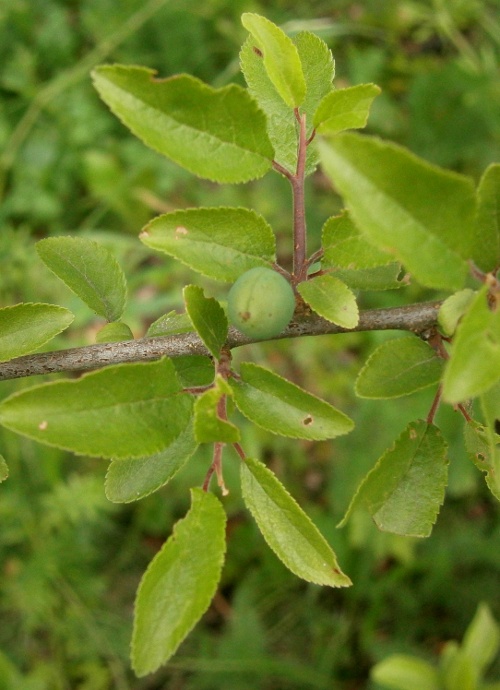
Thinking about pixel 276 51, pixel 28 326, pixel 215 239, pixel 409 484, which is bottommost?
pixel 409 484

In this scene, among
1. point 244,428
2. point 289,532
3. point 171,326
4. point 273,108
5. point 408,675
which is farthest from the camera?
point 244,428

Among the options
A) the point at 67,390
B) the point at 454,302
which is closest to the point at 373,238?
the point at 454,302

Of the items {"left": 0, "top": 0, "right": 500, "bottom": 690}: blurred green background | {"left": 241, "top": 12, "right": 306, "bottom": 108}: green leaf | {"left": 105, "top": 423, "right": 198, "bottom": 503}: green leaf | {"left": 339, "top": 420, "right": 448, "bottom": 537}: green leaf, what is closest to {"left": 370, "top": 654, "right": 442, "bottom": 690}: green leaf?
{"left": 0, "top": 0, "right": 500, "bottom": 690}: blurred green background

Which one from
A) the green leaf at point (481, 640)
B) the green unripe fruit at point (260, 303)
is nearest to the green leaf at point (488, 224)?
the green unripe fruit at point (260, 303)

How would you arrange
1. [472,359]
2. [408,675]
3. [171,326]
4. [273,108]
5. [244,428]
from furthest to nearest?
[244,428], [408,675], [171,326], [273,108], [472,359]

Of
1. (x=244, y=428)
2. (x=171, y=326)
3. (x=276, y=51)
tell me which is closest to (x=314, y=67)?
(x=276, y=51)

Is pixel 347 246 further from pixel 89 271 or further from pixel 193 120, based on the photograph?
pixel 89 271

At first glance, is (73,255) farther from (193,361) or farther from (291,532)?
(291,532)

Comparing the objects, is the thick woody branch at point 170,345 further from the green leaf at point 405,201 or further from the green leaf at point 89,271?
the green leaf at point 405,201
